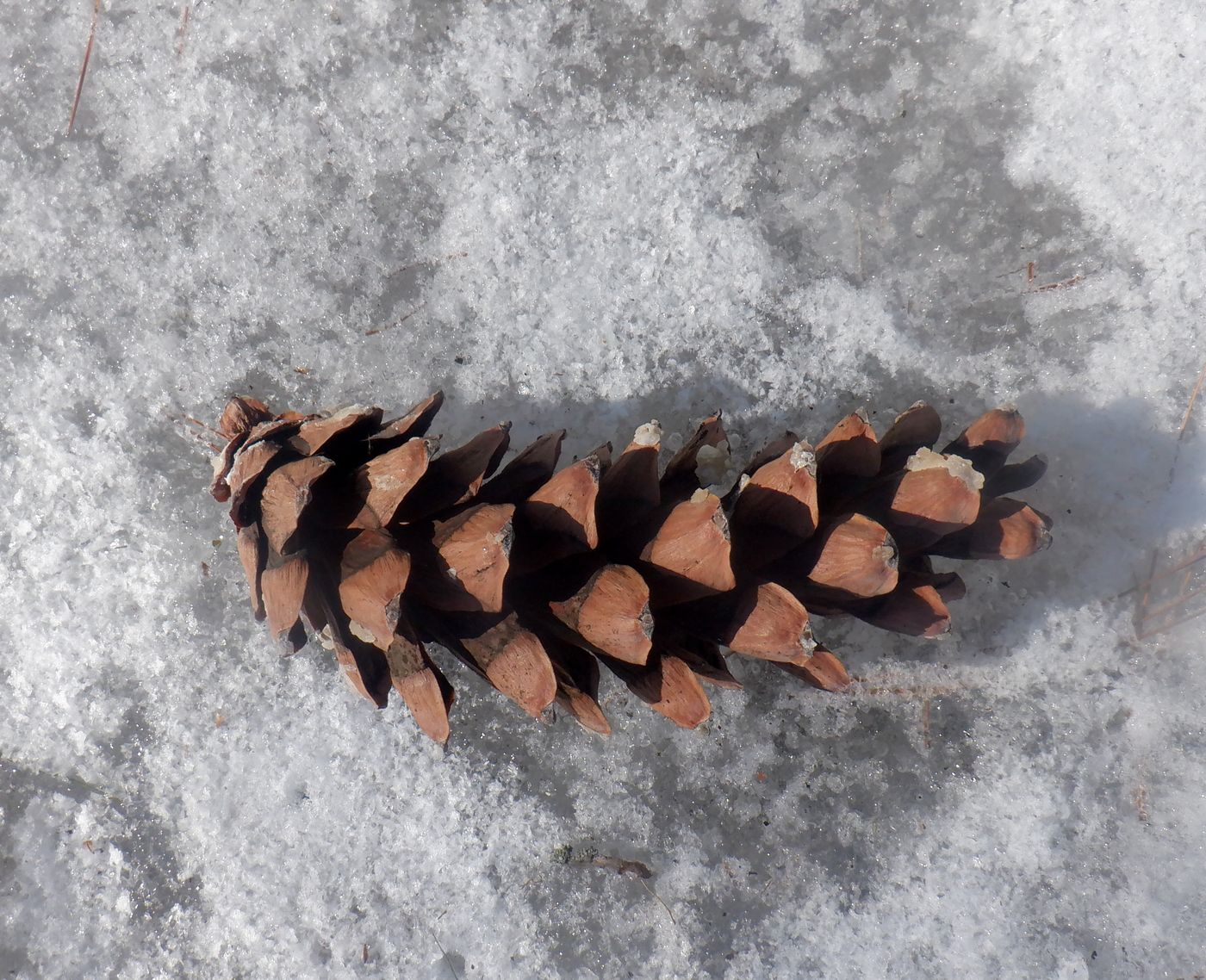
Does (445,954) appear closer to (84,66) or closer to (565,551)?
(565,551)

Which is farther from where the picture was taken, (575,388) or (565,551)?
(575,388)

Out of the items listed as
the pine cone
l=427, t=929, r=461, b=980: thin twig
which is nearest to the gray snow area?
l=427, t=929, r=461, b=980: thin twig

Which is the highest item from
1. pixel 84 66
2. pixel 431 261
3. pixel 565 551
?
pixel 84 66

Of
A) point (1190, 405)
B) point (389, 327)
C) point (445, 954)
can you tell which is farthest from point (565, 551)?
point (1190, 405)

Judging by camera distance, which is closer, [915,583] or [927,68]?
[915,583]

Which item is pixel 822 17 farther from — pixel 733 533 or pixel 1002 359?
pixel 733 533

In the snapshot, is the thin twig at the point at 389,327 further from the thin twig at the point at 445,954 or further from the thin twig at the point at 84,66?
the thin twig at the point at 445,954

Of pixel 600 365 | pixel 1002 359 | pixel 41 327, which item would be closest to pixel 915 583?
pixel 1002 359

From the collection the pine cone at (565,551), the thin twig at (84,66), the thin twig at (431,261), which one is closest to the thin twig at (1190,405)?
the pine cone at (565,551)
